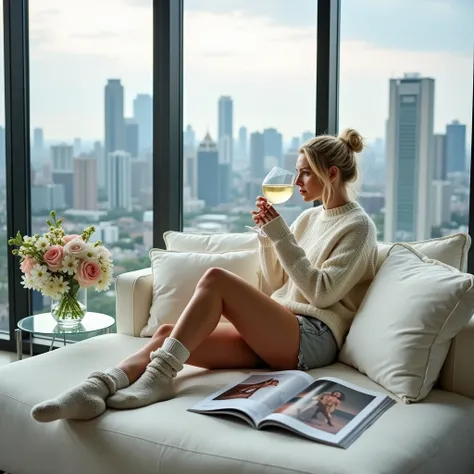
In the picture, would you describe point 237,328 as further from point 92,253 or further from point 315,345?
point 92,253

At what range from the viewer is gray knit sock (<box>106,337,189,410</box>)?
254 cm

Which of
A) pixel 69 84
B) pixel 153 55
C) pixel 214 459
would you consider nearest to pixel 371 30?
pixel 153 55

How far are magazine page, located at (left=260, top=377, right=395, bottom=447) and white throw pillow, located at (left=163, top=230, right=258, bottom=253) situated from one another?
37.6 inches

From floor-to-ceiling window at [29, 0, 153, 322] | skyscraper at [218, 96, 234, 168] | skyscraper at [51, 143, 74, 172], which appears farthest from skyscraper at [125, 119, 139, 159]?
skyscraper at [218, 96, 234, 168]

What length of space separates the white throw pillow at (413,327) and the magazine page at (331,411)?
0.40ft

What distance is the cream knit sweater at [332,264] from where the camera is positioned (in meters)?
2.94

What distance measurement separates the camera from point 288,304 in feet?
10.0

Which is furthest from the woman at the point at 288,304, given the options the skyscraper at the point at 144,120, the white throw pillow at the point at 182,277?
the skyscraper at the point at 144,120

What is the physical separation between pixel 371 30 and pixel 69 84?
1.60m

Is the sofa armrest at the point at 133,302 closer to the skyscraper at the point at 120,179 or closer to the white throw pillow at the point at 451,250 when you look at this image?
the skyscraper at the point at 120,179

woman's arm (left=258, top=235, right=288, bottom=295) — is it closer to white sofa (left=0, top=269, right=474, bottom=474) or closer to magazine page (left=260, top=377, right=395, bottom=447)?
white sofa (left=0, top=269, right=474, bottom=474)

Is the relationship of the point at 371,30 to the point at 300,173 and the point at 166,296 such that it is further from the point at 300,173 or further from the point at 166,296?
the point at 166,296

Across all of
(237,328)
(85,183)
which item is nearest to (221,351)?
(237,328)

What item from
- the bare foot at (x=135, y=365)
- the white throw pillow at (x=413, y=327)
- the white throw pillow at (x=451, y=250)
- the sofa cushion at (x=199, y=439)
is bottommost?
the sofa cushion at (x=199, y=439)
